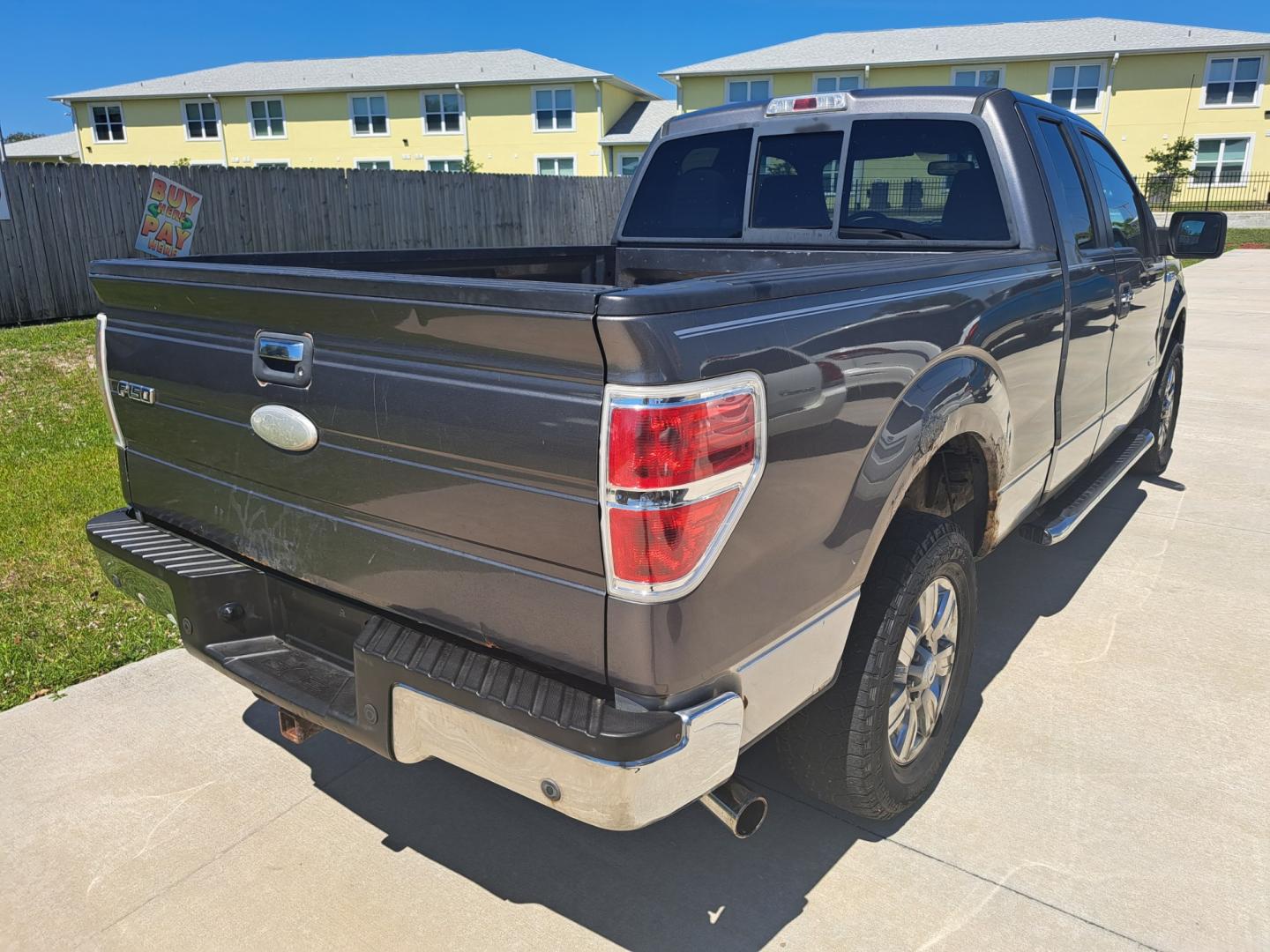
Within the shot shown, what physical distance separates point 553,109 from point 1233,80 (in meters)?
26.1

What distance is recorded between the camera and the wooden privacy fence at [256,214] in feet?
37.8

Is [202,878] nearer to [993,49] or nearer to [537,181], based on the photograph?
[537,181]

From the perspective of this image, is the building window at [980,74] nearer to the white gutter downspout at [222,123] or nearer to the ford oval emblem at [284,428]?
the white gutter downspout at [222,123]

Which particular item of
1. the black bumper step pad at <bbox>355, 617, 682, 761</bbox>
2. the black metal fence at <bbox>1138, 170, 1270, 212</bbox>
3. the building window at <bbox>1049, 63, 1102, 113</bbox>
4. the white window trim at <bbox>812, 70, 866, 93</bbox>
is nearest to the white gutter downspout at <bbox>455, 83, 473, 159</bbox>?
the white window trim at <bbox>812, 70, 866, 93</bbox>

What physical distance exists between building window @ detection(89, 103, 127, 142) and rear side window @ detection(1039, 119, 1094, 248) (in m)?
50.0

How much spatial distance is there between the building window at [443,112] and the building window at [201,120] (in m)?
9.88

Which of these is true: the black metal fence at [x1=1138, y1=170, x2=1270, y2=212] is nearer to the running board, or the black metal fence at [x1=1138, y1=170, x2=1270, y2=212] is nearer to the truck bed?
the running board

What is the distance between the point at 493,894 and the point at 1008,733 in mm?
1806

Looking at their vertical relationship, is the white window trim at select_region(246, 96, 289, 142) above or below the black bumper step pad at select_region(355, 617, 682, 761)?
above

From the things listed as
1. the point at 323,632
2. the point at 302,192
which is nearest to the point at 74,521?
the point at 323,632

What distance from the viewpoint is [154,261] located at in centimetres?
271

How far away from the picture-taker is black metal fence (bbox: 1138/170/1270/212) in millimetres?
35812

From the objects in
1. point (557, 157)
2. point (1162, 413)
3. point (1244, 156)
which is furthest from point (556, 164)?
point (1162, 413)

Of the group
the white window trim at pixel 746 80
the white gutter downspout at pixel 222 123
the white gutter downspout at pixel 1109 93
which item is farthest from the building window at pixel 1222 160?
Answer: the white gutter downspout at pixel 222 123
